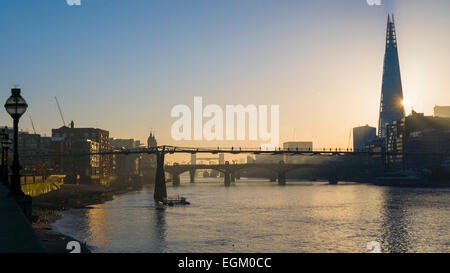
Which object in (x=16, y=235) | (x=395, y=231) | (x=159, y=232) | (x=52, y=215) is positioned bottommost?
(x=395, y=231)

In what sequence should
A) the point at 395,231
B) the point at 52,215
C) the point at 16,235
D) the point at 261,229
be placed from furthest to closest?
the point at 52,215, the point at 261,229, the point at 395,231, the point at 16,235

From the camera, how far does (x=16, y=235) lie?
14.5 meters

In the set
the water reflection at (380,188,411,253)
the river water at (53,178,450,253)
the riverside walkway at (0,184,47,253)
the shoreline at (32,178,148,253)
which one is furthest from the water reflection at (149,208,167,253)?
the riverside walkway at (0,184,47,253)

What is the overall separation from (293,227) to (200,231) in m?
14.7

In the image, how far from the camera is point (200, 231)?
68688 mm

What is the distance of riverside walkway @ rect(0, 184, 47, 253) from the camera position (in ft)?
40.0

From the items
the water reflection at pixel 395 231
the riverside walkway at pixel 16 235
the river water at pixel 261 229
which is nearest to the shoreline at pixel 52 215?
the river water at pixel 261 229

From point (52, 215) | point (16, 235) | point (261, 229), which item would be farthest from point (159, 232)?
point (16, 235)

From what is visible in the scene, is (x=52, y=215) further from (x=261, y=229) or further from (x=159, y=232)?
(x=261, y=229)

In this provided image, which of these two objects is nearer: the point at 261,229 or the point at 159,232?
the point at 159,232

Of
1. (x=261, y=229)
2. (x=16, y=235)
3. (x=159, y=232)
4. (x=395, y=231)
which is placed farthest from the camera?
(x=261, y=229)

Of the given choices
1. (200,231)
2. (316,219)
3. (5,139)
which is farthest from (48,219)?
(316,219)
